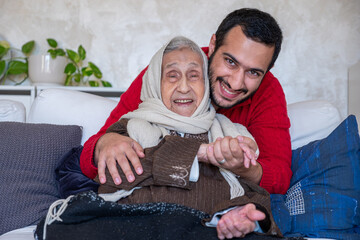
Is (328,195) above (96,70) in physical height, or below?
below

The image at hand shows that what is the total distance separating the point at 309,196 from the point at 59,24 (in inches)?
104

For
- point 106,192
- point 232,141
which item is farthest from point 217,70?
point 106,192

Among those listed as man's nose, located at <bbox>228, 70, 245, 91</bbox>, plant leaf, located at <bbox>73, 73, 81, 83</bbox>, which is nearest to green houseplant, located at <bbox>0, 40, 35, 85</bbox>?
plant leaf, located at <bbox>73, 73, 81, 83</bbox>

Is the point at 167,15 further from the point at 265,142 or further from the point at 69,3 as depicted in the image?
the point at 265,142

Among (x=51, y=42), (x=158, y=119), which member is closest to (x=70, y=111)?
(x=158, y=119)

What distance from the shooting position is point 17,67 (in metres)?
3.02

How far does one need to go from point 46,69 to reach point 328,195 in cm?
234

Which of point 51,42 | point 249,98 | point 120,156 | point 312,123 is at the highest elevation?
point 51,42

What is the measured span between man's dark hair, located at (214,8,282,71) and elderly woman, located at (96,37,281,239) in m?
0.20

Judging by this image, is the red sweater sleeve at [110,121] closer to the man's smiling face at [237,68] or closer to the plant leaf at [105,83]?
the man's smiling face at [237,68]

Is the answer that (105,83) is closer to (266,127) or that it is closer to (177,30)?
(177,30)

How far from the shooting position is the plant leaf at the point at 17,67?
3000mm

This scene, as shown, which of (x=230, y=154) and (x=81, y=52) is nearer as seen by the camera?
(x=230, y=154)

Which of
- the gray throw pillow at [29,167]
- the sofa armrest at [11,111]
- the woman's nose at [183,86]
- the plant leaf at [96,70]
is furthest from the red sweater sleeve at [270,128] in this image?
the plant leaf at [96,70]
